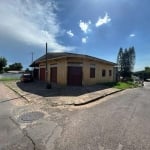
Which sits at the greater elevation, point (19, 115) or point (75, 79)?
point (75, 79)

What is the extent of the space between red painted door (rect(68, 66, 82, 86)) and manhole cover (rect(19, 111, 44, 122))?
37.3 feet

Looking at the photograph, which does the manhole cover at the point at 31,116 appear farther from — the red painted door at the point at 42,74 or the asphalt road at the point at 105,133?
the red painted door at the point at 42,74

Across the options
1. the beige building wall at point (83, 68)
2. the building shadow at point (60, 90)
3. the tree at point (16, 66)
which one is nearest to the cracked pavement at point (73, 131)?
the building shadow at point (60, 90)

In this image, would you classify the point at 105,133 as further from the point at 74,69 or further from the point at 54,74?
the point at 54,74

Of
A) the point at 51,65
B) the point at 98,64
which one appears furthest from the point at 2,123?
the point at 98,64

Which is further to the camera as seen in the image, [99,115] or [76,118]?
[99,115]

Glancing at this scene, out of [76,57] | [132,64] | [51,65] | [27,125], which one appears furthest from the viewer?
[132,64]

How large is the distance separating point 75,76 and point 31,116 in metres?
12.2

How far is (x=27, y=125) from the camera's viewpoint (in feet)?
18.9

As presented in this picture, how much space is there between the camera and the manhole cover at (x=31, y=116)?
21.2 ft

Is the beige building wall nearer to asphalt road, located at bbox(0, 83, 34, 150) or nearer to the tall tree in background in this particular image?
asphalt road, located at bbox(0, 83, 34, 150)

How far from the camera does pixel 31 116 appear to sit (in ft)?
22.6

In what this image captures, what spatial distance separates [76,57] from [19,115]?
1232 centimetres

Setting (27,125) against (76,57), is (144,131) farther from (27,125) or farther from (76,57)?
(76,57)
